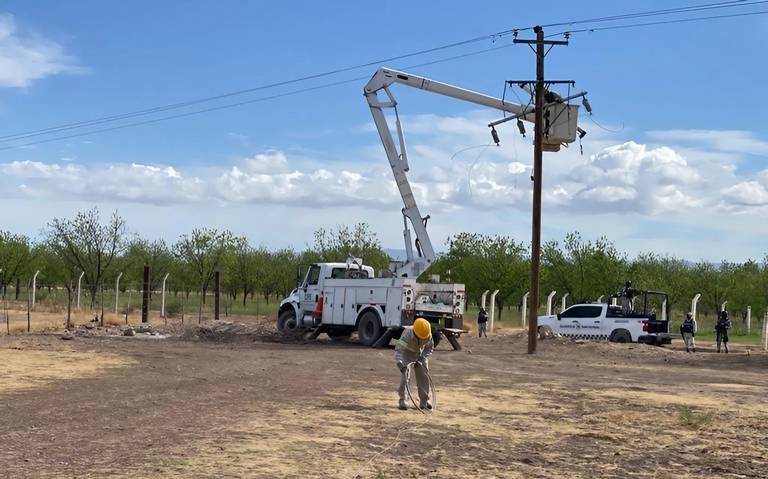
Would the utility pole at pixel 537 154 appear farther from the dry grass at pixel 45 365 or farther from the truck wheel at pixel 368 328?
the dry grass at pixel 45 365

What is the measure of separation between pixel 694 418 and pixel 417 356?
4.12m

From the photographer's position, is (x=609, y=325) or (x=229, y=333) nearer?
(x=229, y=333)

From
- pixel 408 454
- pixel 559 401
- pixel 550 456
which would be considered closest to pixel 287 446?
pixel 408 454

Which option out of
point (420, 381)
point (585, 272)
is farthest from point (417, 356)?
point (585, 272)

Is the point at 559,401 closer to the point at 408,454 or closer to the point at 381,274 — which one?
the point at 408,454

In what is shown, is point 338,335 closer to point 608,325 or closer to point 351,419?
point 608,325

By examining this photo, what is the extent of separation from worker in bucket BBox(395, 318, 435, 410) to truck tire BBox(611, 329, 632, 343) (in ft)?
65.1

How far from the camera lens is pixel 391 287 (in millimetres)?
25688

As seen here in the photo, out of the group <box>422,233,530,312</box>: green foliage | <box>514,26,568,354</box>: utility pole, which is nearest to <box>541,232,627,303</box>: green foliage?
<box>422,233,530,312</box>: green foliage

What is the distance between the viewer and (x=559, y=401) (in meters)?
15.2

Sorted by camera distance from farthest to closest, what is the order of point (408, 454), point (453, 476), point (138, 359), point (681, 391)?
1. point (138, 359)
2. point (681, 391)
3. point (408, 454)
4. point (453, 476)

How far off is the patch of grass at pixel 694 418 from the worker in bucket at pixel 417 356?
367cm

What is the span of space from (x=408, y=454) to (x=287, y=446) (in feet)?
4.43

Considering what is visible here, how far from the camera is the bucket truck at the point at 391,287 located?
84.8 ft
